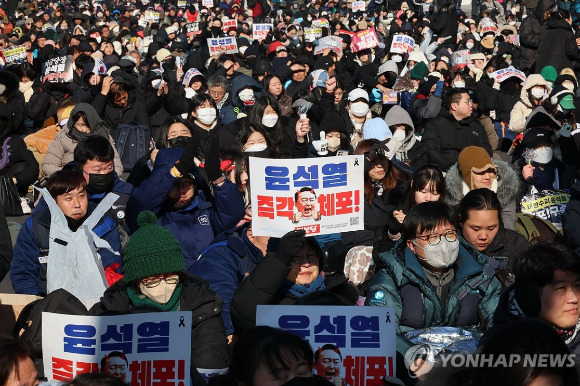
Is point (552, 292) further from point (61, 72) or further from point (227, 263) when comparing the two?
point (61, 72)

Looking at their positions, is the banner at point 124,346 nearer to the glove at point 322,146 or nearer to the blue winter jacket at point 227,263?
the blue winter jacket at point 227,263

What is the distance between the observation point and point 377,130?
35.5ft

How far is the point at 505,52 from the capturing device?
2000 cm

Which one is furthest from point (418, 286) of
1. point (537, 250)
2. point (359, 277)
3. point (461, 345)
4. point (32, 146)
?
point (32, 146)

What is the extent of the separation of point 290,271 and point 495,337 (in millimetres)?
2256

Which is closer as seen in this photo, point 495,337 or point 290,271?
point 495,337

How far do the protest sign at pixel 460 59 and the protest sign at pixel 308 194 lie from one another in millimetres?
12920

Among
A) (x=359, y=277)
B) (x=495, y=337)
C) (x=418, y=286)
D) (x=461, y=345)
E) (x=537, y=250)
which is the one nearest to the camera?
(x=495, y=337)

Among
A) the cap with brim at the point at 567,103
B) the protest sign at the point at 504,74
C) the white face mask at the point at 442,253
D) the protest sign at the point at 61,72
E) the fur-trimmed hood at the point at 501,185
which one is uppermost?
the protest sign at the point at 61,72

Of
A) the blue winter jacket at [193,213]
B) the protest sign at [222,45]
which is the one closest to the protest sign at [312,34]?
the protest sign at [222,45]

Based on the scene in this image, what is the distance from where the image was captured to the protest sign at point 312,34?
22719 mm

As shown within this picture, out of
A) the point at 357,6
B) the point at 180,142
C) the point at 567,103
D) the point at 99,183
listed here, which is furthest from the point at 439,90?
the point at 357,6

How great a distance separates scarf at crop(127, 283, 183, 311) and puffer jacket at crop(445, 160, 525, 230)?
3115 millimetres

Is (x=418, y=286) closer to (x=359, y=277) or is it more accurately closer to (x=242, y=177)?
(x=359, y=277)
